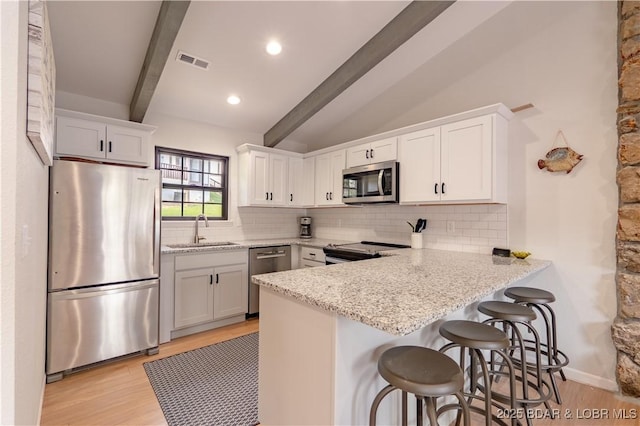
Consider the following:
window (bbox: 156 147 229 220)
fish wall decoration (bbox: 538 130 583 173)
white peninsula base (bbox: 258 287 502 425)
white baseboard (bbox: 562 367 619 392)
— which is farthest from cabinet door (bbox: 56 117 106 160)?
white baseboard (bbox: 562 367 619 392)

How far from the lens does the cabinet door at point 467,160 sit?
257 cm

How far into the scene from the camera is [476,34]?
110 inches

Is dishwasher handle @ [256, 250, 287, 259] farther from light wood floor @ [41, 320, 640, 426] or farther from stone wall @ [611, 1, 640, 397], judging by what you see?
stone wall @ [611, 1, 640, 397]

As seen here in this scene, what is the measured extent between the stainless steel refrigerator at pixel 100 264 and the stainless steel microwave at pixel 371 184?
2085mm

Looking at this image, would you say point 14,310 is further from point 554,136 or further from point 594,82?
point 594,82

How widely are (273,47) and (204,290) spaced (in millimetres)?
2568

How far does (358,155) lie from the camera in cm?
366

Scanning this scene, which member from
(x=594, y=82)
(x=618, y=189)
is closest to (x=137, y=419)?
(x=618, y=189)

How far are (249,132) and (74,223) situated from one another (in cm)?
247

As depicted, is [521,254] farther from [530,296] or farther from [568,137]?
[568,137]

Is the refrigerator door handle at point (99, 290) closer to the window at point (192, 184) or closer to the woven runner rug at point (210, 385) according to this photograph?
the woven runner rug at point (210, 385)

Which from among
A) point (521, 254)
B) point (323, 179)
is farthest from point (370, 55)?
point (521, 254)

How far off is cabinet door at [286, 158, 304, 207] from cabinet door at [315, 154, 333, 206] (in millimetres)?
315

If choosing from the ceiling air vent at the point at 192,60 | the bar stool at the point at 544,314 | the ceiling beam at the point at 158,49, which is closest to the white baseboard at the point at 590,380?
the bar stool at the point at 544,314
